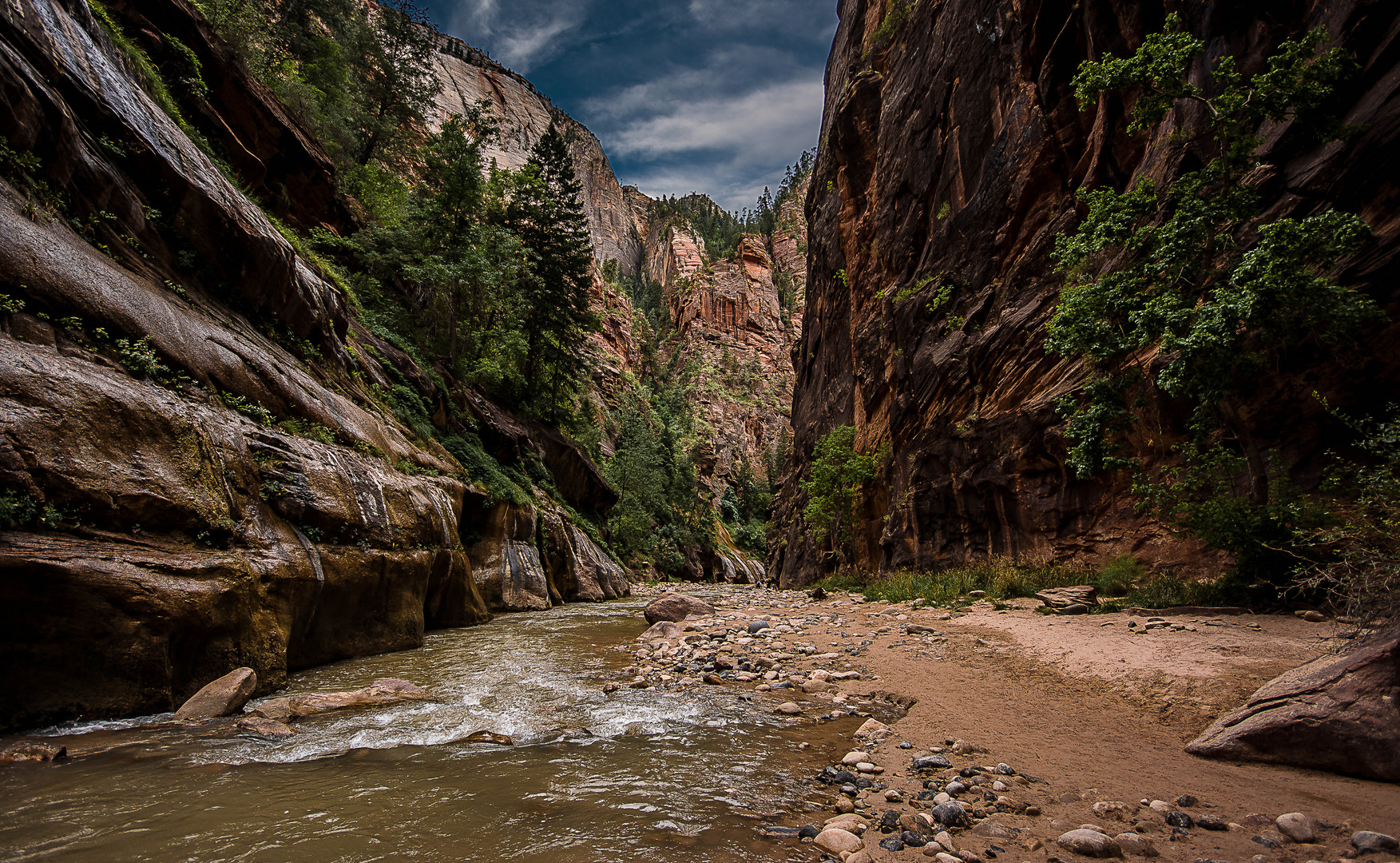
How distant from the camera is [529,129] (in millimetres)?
94438

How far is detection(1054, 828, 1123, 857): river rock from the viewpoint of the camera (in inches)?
106

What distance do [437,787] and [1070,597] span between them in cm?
1048

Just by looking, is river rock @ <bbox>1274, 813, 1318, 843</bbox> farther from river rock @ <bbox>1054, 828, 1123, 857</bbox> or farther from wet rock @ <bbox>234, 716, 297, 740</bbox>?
wet rock @ <bbox>234, 716, 297, 740</bbox>

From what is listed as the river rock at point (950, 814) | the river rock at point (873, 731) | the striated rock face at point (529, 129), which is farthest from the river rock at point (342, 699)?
the striated rock face at point (529, 129)

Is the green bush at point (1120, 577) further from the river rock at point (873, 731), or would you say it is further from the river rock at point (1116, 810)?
the river rock at point (1116, 810)

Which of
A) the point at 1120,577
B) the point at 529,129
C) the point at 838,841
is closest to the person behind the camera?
the point at 838,841

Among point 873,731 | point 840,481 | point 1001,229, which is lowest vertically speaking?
point 873,731

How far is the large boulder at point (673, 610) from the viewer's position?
41.4ft

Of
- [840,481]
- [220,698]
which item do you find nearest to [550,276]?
[840,481]

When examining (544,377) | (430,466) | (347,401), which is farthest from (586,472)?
(347,401)

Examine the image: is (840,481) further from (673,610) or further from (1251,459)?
(1251,459)

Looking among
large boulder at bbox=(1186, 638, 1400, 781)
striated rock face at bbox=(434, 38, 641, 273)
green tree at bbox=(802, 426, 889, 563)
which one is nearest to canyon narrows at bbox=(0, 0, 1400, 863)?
large boulder at bbox=(1186, 638, 1400, 781)

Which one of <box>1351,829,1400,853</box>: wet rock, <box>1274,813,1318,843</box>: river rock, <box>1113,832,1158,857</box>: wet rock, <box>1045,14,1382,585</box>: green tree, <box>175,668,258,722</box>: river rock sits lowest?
<box>1113,832,1158,857</box>: wet rock

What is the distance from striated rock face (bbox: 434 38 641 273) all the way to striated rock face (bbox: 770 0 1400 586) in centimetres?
5155
